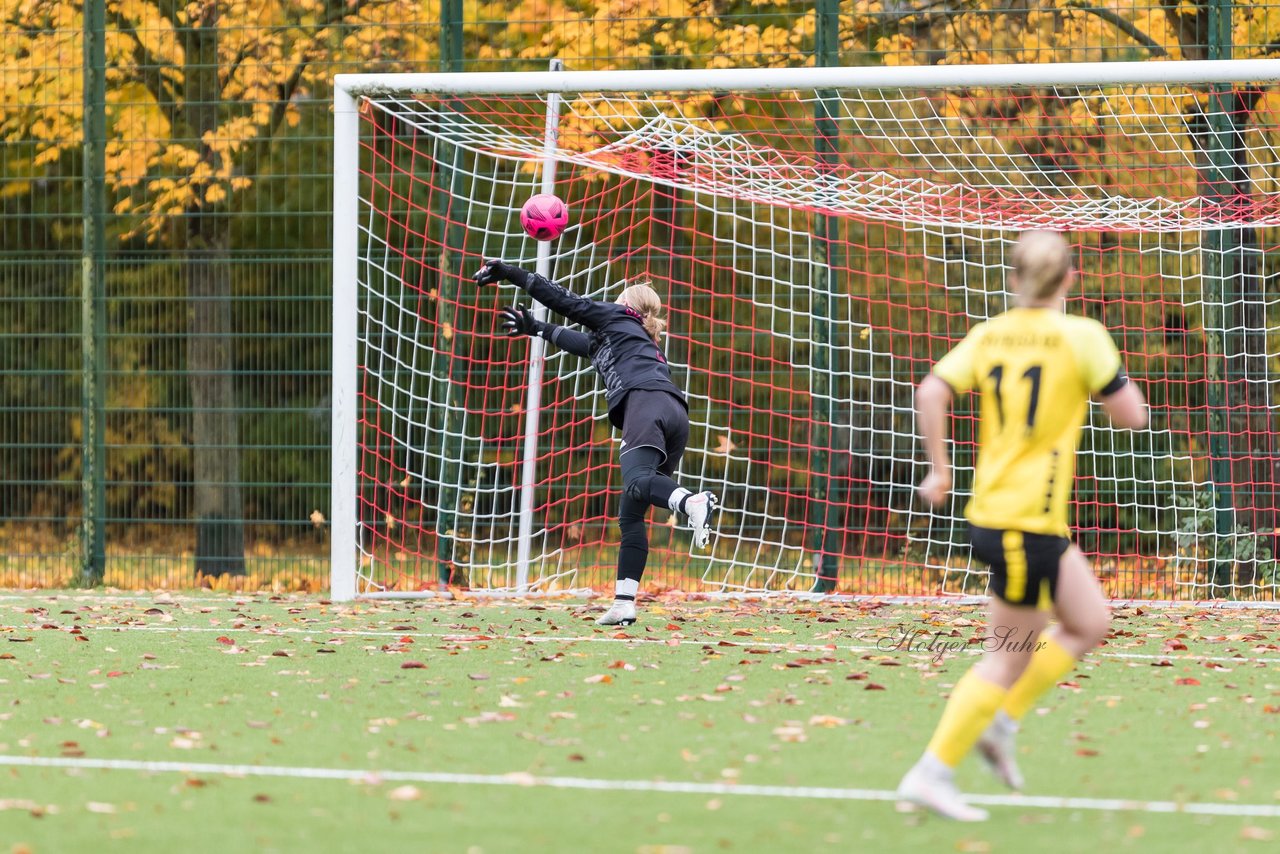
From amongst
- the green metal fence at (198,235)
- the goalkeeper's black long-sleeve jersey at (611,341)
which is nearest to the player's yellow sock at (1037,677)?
the goalkeeper's black long-sleeve jersey at (611,341)

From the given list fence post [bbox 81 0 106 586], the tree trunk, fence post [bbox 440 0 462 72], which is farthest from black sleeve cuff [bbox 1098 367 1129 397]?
fence post [bbox 81 0 106 586]

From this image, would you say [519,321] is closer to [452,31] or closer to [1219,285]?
[452,31]

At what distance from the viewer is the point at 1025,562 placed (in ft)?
14.2

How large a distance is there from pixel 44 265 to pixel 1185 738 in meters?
9.38

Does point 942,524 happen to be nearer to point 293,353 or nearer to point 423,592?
point 423,592

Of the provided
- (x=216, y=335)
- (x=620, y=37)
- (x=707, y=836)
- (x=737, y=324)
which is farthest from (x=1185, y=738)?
(x=216, y=335)

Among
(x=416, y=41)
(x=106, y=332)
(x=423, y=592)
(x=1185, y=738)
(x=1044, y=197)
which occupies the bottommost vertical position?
(x=423, y=592)

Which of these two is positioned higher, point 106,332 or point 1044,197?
point 1044,197

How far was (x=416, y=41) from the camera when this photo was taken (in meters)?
11.6

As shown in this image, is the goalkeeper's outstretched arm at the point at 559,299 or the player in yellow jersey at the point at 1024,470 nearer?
the player in yellow jersey at the point at 1024,470

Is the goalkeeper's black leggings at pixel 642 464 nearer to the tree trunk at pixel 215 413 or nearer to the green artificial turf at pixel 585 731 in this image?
the green artificial turf at pixel 585 731

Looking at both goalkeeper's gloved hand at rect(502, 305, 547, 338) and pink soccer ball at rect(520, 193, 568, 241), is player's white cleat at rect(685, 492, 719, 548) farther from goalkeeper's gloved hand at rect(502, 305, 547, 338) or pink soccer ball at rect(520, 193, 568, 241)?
pink soccer ball at rect(520, 193, 568, 241)

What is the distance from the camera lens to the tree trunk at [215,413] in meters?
11.7

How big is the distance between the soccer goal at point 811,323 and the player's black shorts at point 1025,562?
20.5ft
